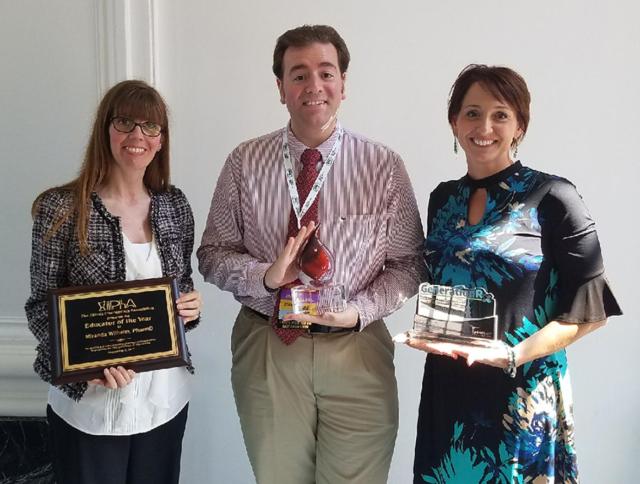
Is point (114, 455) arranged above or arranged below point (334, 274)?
below

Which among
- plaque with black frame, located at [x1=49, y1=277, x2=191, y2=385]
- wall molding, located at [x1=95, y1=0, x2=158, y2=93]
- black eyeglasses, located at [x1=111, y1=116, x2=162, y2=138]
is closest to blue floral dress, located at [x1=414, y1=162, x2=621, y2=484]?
plaque with black frame, located at [x1=49, y1=277, x2=191, y2=385]

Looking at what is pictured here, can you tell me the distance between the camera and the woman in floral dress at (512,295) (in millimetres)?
1521

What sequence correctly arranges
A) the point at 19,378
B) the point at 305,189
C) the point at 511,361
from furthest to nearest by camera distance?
the point at 19,378
the point at 305,189
the point at 511,361

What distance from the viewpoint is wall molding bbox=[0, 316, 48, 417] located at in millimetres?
2662

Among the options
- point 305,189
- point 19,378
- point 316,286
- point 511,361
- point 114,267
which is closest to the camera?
point 511,361

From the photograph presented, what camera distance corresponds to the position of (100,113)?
5.57ft

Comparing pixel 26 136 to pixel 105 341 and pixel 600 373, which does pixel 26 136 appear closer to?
pixel 105 341

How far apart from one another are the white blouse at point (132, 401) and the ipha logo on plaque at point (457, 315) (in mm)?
792

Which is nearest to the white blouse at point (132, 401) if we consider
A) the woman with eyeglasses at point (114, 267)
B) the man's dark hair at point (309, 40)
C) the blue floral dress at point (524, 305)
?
the woman with eyeglasses at point (114, 267)

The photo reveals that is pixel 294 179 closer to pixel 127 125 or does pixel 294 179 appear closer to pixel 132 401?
pixel 127 125

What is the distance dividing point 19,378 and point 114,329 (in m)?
1.48

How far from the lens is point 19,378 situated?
2703 mm

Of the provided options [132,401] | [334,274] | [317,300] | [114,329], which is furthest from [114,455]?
[334,274]

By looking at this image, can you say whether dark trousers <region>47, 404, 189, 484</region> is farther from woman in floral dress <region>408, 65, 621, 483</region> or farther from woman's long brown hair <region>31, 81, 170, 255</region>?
woman in floral dress <region>408, 65, 621, 483</region>
